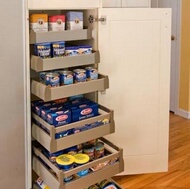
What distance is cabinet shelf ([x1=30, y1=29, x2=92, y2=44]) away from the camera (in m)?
1.97

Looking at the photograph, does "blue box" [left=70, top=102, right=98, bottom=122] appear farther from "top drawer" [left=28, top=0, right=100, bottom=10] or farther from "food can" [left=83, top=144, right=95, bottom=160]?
"top drawer" [left=28, top=0, right=100, bottom=10]

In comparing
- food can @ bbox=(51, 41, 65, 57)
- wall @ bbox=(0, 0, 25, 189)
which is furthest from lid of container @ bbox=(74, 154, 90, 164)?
food can @ bbox=(51, 41, 65, 57)

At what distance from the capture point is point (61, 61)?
1.98m

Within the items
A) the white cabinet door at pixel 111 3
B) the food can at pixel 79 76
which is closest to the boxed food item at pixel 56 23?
the food can at pixel 79 76

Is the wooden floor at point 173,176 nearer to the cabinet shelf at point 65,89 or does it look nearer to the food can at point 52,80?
the cabinet shelf at point 65,89

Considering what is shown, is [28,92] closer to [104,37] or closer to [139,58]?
[104,37]

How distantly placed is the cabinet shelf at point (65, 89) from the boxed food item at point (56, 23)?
33 centimetres

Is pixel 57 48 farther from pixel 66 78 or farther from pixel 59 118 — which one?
pixel 59 118

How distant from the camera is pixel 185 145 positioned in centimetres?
329

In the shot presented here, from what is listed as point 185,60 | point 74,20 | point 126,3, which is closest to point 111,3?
point 126,3

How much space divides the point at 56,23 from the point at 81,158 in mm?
778

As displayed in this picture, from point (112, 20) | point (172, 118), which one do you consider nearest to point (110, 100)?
point (112, 20)

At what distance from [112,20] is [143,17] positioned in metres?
0.23

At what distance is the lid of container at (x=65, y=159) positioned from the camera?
1954mm
